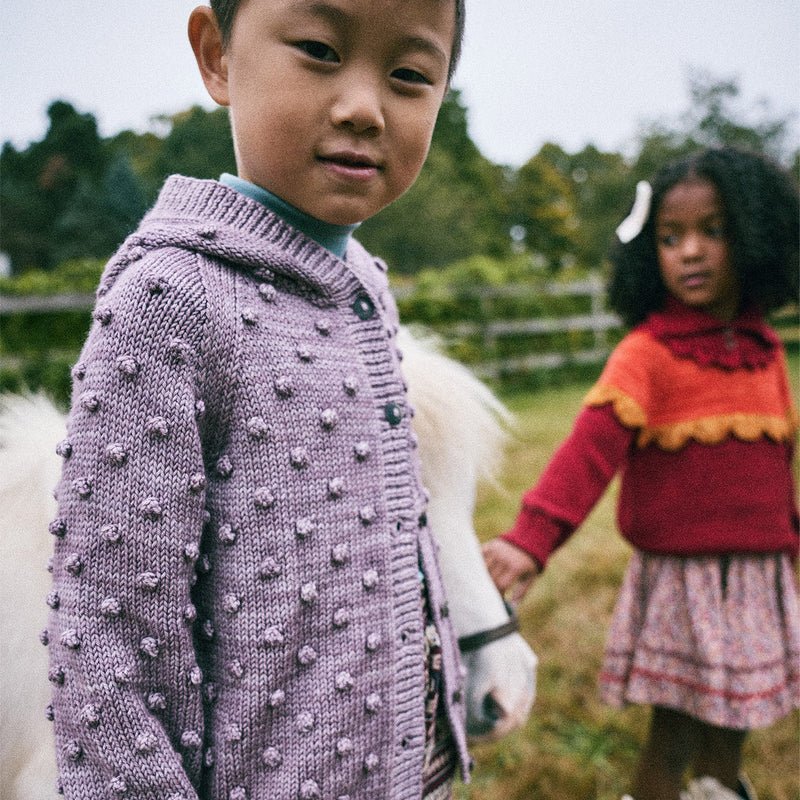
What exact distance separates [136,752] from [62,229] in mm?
2010

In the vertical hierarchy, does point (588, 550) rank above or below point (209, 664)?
below

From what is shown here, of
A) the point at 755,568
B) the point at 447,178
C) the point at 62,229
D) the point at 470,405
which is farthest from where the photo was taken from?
the point at 447,178

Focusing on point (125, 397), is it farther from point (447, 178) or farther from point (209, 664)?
point (447, 178)

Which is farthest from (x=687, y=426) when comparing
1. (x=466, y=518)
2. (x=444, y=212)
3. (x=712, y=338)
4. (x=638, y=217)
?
(x=444, y=212)

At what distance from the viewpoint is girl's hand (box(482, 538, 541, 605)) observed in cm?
142

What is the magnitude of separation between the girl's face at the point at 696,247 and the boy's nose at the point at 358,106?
3.65 ft

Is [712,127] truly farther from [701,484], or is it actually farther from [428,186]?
[701,484]

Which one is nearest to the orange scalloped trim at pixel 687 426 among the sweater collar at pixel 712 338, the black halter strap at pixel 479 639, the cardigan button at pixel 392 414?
the sweater collar at pixel 712 338

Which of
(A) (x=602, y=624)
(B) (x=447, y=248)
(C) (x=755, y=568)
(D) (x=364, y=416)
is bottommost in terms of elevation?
(A) (x=602, y=624)

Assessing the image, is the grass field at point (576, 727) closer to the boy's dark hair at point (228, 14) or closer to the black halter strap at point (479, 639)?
the black halter strap at point (479, 639)

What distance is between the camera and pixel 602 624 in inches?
104

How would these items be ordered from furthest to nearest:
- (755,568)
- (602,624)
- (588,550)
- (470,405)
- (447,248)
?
(447,248) → (588,550) → (602,624) → (755,568) → (470,405)

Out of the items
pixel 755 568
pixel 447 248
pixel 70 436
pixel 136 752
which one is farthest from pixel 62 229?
pixel 447 248

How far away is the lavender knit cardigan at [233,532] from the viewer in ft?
2.18
